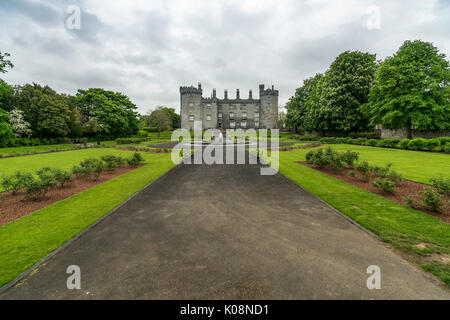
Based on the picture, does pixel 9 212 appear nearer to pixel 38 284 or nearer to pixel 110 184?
pixel 110 184

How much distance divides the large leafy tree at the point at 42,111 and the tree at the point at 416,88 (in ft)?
192

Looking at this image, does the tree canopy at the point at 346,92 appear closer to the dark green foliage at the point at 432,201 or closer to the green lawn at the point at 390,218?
the green lawn at the point at 390,218

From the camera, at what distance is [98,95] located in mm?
49844

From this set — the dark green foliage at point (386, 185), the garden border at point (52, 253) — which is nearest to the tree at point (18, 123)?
the garden border at point (52, 253)

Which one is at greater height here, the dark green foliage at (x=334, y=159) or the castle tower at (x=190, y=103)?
the castle tower at (x=190, y=103)

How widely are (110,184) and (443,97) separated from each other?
127ft

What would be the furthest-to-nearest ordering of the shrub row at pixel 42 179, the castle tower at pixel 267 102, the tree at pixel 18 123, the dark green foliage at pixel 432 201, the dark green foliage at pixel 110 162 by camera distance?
the castle tower at pixel 267 102 < the tree at pixel 18 123 < the dark green foliage at pixel 110 162 < the shrub row at pixel 42 179 < the dark green foliage at pixel 432 201

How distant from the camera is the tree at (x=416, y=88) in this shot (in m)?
24.9

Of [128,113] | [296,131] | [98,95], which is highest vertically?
[98,95]

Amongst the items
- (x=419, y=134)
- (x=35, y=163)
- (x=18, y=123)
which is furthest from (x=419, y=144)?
(x=18, y=123)

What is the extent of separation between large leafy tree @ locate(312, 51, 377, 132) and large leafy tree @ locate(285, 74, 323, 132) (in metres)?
11.4

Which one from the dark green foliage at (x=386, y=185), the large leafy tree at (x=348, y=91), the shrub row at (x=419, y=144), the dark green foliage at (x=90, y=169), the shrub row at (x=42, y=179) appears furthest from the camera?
the large leafy tree at (x=348, y=91)
